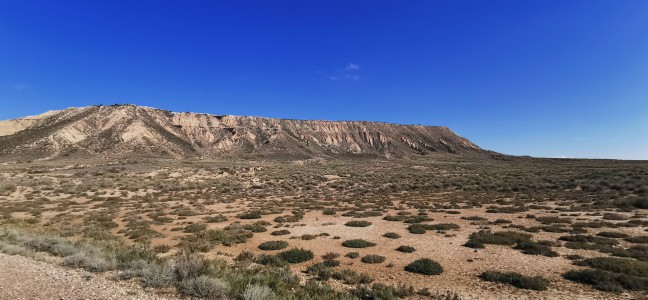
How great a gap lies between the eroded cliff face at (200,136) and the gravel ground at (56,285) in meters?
91.6

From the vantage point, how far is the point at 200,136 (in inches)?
4815

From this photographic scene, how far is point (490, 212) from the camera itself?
24.3 m

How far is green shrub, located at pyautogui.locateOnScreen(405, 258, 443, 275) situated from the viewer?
1185cm

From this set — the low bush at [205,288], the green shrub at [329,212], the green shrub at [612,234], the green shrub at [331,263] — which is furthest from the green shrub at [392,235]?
the low bush at [205,288]

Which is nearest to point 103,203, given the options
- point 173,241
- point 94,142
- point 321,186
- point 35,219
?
point 35,219

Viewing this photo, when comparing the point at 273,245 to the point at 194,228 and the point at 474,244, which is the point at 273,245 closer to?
the point at 194,228

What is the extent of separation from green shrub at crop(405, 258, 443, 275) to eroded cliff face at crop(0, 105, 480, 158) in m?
96.2

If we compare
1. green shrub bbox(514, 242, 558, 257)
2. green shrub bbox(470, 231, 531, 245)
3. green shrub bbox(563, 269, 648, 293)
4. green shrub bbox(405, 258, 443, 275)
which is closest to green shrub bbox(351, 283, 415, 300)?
green shrub bbox(405, 258, 443, 275)

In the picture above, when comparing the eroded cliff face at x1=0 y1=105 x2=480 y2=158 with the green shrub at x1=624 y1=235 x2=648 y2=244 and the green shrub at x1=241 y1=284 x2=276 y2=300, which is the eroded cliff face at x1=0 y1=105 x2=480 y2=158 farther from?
the green shrub at x1=624 y1=235 x2=648 y2=244

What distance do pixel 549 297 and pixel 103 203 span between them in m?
35.2

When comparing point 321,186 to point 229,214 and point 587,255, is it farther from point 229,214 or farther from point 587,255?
point 587,255

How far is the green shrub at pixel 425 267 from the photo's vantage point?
1185 cm

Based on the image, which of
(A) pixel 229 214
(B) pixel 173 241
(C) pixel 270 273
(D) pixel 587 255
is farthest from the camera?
(A) pixel 229 214

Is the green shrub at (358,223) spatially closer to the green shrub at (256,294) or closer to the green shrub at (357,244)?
the green shrub at (357,244)
